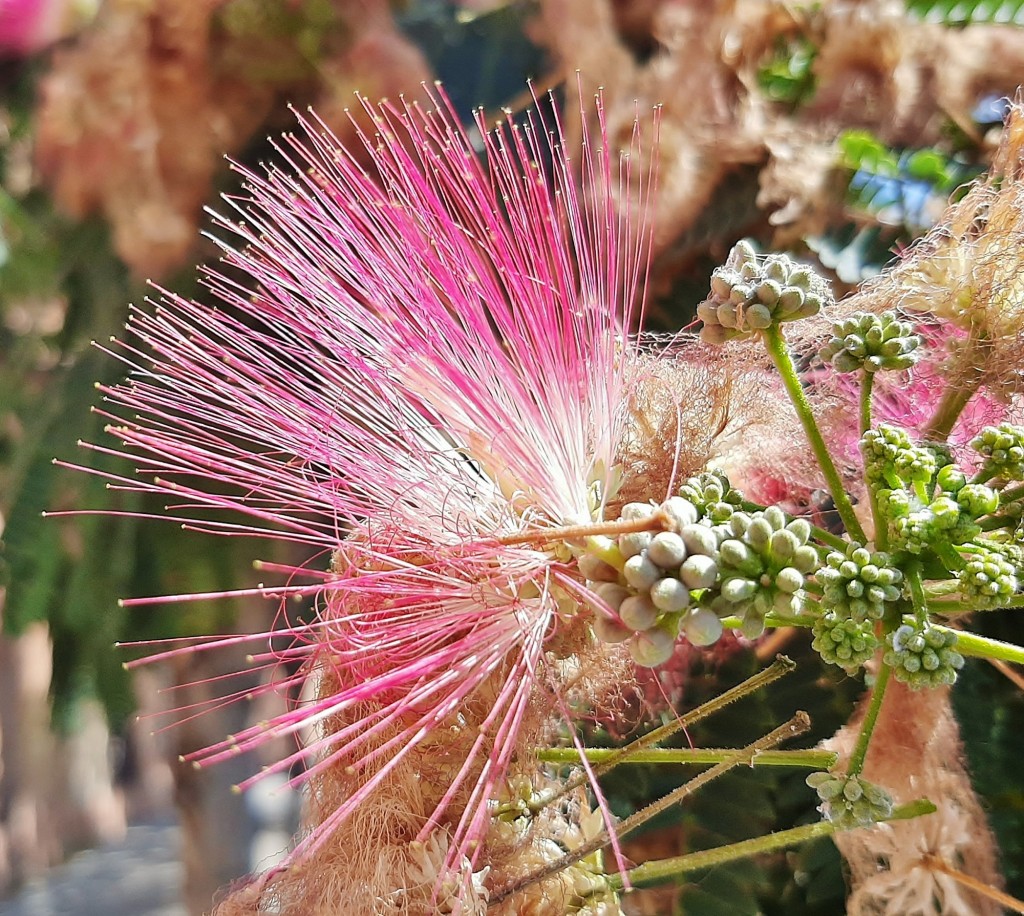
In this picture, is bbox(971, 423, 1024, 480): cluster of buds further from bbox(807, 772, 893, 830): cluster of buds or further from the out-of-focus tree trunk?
the out-of-focus tree trunk

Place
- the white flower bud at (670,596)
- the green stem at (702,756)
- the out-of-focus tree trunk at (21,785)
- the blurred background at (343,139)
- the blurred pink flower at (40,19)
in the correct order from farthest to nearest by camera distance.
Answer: the out-of-focus tree trunk at (21,785) → the blurred pink flower at (40,19) → the blurred background at (343,139) → the green stem at (702,756) → the white flower bud at (670,596)

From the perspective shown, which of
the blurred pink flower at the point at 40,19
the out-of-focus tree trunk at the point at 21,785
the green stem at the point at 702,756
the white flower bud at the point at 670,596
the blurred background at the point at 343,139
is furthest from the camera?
the out-of-focus tree trunk at the point at 21,785

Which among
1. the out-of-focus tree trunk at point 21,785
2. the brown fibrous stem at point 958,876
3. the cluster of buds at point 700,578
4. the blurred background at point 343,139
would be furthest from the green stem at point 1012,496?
the out-of-focus tree trunk at point 21,785

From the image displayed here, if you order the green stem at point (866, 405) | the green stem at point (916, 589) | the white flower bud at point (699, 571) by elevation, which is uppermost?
the green stem at point (866, 405)

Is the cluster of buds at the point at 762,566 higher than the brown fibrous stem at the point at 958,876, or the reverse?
the cluster of buds at the point at 762,566

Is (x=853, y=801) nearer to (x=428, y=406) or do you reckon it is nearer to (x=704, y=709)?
(x=704, y=709)

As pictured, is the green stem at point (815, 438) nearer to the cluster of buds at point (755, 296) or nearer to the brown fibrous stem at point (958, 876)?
the cluster of buds at point (755, 296)

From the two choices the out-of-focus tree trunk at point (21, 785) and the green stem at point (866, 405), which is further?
the out-of-focus tree trunk at point (21, 785)
